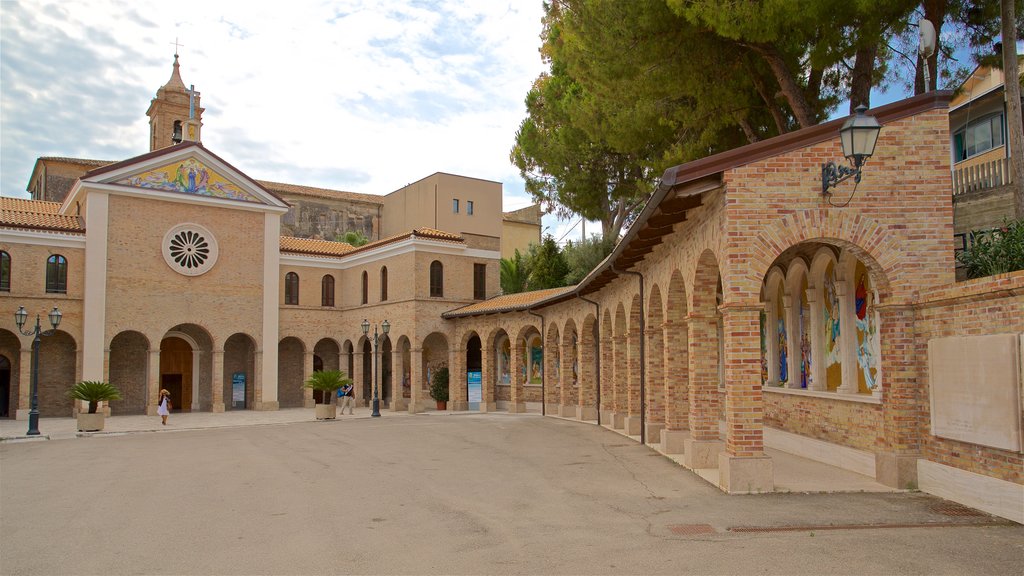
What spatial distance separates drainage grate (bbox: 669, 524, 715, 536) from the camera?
304 inches

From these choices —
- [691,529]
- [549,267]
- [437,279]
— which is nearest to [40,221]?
[437,279]

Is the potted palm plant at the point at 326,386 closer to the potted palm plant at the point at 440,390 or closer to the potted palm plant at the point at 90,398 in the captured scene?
the potted palm plant at the point at 440,390

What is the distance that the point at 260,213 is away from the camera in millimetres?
34562

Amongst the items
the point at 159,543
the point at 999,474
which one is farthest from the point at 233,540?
the point at 999,474

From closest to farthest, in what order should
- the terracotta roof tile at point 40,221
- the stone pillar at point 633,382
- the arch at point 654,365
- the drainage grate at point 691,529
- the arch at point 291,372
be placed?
1. the drainage grate at point 691,529
2. the arch at point 654,365
3. the stone pillar at point 633,382
4. the terracotta roof tile at point 40,221
5. the arch at point 291,372

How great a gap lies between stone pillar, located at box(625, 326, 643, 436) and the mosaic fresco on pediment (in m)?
22.2

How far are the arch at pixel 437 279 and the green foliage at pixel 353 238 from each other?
16.2 m

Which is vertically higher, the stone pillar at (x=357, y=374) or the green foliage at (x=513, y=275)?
the green foliage at (x=513, y=275)

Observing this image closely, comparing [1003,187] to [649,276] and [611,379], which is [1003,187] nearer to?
[649,276]

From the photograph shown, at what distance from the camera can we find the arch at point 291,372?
36812 mm

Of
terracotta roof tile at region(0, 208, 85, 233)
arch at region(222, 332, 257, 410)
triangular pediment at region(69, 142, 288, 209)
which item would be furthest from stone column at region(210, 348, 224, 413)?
terracotta roof tile at region(0, 208, 85, 233)

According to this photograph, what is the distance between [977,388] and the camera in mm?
8406

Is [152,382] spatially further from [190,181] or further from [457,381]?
[457,381]

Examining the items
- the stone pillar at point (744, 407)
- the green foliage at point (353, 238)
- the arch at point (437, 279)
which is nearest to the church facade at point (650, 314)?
the stone pillar at point (744, 407)
